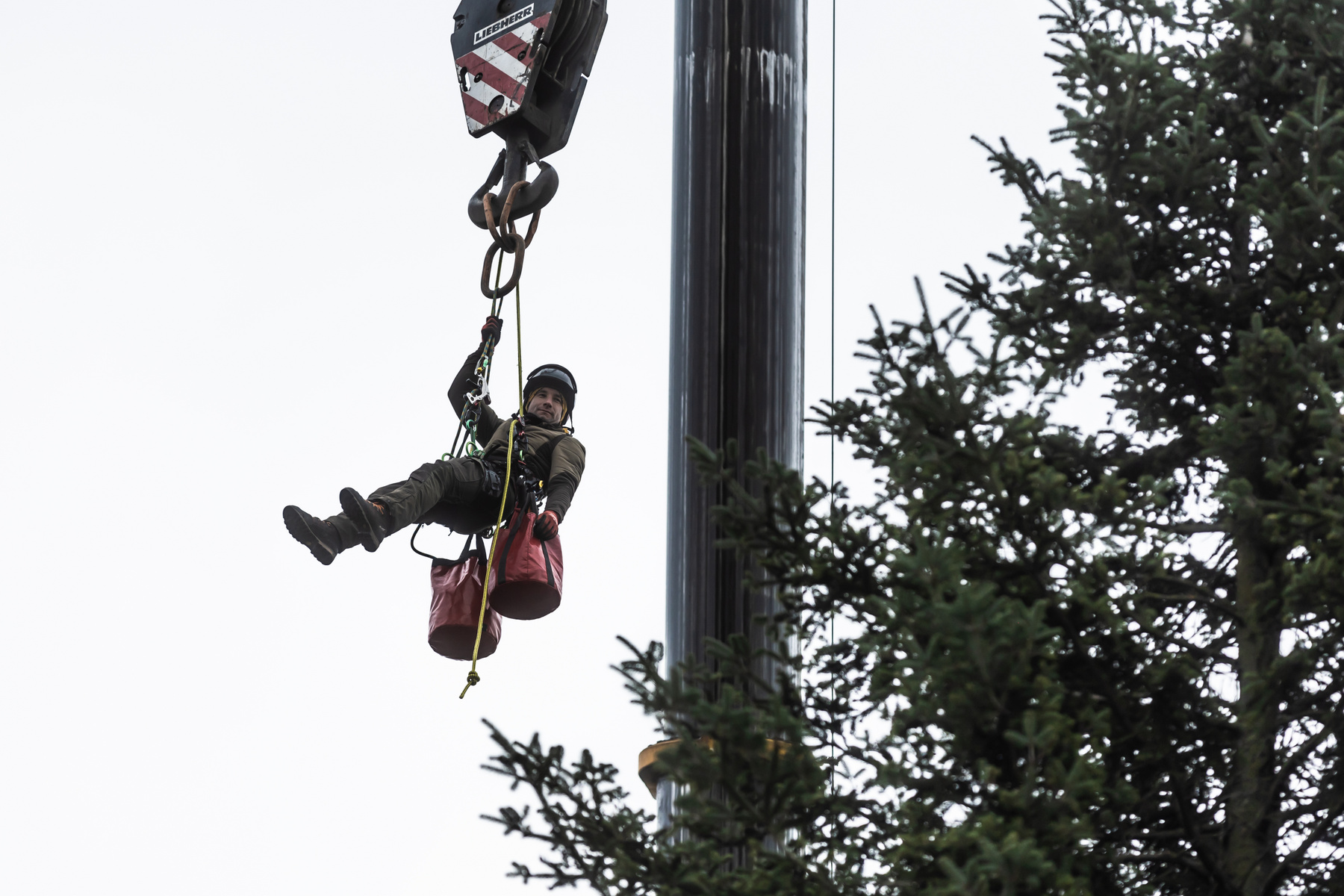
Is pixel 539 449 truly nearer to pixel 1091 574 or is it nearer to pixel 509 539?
pixel 509 539

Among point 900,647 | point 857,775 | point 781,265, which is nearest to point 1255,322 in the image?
point 900,647

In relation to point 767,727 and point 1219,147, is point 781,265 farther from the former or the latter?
point 767,727

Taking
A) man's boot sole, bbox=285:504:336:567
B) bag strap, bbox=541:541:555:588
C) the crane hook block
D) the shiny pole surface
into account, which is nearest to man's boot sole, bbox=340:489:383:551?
man's boot sole, bbox=285:504:336:567

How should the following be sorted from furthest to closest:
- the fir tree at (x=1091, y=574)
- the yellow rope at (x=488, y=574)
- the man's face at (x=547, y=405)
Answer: the man's face at (x=547, y=405) → the yellow rope at (x=488, y=574) → the fir tree at (x=1091, y=574)

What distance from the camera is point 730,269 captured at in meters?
5.90

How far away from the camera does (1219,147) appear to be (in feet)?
16.4

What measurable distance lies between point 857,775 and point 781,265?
1920 mm

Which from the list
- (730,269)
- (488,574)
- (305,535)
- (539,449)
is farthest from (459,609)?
(730,269)

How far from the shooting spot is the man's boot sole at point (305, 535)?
306 inches

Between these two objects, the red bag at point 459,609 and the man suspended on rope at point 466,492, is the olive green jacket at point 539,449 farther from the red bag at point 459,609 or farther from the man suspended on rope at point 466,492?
the red bag at point 459,609

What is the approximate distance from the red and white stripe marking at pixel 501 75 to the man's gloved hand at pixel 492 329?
2.58 ft

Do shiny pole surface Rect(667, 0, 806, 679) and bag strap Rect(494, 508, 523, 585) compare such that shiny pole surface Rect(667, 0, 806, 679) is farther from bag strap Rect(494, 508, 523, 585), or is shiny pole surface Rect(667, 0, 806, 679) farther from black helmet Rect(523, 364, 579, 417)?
black helmet Rect(523, 364, 579, 417)

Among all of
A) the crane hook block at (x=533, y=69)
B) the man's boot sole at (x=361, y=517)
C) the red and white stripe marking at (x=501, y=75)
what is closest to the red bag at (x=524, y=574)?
the man's boot sole at (x=361, y=517)

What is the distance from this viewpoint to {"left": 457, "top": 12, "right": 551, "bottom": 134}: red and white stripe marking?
7.86 m
